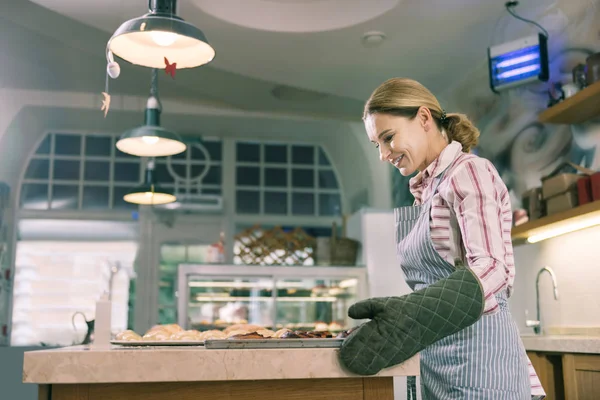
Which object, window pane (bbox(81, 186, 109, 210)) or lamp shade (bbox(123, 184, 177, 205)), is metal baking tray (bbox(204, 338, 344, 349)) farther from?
window pane (bbox(81, 186, 109, 210))

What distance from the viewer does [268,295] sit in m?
6.36

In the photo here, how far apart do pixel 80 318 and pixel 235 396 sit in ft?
22.6

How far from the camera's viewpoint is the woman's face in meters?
1.72

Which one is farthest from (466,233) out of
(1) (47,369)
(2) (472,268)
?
(1) (47,369)

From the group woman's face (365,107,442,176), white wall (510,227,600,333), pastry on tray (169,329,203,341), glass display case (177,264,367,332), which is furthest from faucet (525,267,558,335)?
pastry on tray (169,329,203,341)

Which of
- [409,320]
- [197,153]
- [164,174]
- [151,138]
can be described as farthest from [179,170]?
[409,320]

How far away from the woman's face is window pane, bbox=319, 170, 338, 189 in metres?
6.62

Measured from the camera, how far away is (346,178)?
8242mm

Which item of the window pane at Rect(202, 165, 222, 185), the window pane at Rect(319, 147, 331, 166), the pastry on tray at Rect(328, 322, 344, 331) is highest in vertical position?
the window pane at Rect(319, 147, 331, 166)

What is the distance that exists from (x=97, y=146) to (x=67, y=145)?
34cm

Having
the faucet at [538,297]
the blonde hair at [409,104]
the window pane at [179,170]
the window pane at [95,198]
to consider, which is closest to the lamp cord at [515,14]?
the faucet at [538,297]

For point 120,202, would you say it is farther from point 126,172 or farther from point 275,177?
point 275,177

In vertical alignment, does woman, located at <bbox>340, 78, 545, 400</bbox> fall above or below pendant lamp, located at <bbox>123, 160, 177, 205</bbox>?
below

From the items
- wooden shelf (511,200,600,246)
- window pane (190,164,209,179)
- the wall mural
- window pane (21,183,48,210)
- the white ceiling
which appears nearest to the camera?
wooden shelf (511,200,600,246)
